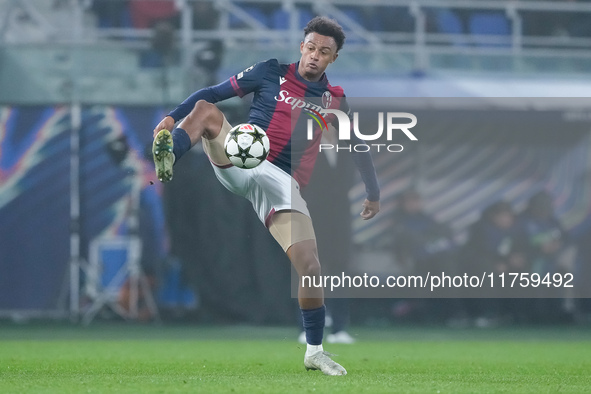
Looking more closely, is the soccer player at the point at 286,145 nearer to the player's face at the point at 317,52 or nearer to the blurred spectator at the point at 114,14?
the player's face at the point at 317,52

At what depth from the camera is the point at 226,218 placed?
12109mm

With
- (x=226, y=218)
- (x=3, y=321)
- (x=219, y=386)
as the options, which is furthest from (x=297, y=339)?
(x=219, y=386)

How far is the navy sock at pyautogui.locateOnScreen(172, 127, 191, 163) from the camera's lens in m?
5.50

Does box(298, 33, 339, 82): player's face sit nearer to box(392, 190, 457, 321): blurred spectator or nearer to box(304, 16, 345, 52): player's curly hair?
box(304, 16, 345, 52): player's curly hair

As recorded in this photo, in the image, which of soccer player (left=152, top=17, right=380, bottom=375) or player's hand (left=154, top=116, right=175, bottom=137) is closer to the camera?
player's hand (left=154, top=116, right=175, bottom=137)

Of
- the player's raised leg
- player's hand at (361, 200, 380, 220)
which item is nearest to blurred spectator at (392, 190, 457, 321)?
player's hand at (361, 200, 380, 220)

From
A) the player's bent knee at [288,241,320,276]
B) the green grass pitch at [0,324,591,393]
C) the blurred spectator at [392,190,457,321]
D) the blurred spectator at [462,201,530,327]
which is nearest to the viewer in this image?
the green grass pitch at [0,324,591,393]

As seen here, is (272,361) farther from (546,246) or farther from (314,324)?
(546,246)

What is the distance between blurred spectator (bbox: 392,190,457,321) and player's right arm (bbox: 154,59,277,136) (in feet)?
19.2

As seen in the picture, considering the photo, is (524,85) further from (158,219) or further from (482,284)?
(158,219)

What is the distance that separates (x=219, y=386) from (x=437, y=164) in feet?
24.9

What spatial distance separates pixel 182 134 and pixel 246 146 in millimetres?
393

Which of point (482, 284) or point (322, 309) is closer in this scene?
point (322, 309)

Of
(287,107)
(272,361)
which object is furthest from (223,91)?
(272,361)
